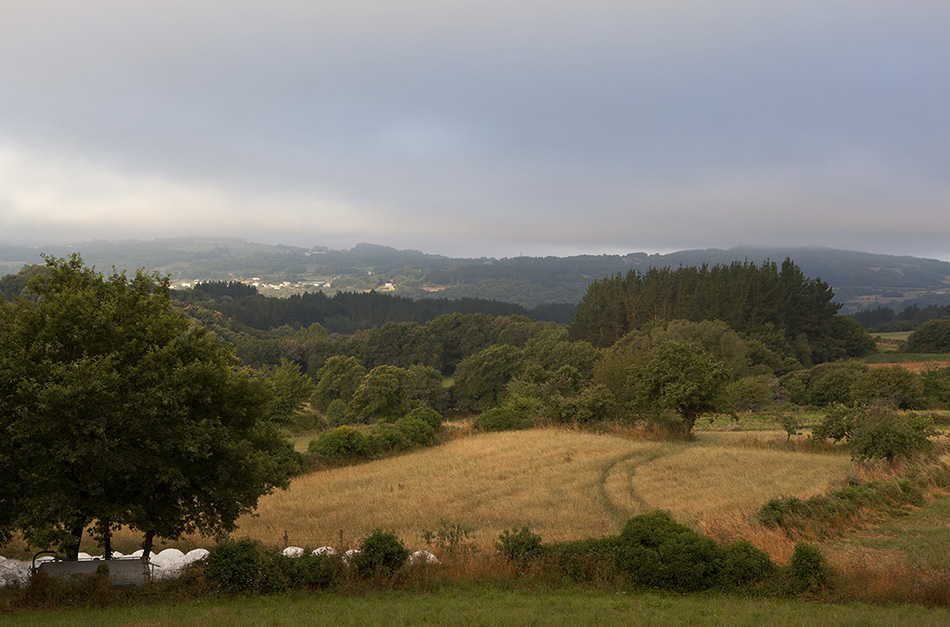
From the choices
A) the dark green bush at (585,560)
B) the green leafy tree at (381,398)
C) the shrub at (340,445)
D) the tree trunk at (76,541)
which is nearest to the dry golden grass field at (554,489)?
the shrub at (340,445)

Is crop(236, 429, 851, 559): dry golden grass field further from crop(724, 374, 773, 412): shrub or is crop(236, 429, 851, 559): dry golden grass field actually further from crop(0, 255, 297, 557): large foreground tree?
crop(724, 374, 773, 412): shrub

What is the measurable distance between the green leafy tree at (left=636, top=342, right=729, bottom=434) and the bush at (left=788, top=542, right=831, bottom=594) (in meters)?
24.8

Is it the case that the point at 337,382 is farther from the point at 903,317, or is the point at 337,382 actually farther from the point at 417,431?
the point at 903,317

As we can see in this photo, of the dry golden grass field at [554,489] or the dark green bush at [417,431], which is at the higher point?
the dry golden grass field at [554,489]

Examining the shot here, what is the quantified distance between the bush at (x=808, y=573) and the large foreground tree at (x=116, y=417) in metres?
14.0

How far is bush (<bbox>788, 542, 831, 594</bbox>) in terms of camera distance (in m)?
12.5

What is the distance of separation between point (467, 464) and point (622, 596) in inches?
863

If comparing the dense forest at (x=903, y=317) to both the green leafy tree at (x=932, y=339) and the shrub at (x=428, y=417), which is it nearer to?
the green leafy tree at (x=932, y=339)

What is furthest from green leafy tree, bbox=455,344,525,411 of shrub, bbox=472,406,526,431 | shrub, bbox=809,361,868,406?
shrub, bbox=472,406,526,431

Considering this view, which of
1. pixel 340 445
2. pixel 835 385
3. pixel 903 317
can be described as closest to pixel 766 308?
pixel 835 385

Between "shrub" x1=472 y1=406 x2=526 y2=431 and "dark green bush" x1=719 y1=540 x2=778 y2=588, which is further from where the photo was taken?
"shrub" x1=472 y1=406 x2=526 y2=431

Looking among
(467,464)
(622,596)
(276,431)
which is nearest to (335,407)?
(467,464)

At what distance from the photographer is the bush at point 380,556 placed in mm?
14195

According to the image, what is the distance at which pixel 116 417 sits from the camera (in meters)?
13.5
